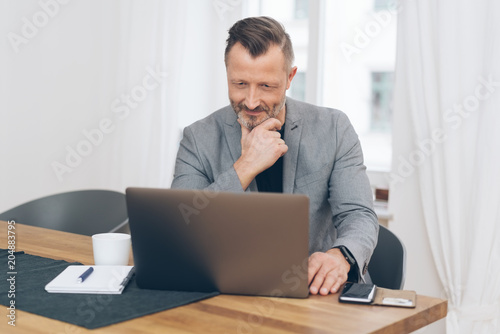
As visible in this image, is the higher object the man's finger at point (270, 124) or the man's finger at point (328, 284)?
the man's finger at point (270, 124)

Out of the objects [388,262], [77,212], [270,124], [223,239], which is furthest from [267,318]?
[77,212]

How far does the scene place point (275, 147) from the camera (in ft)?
6.20

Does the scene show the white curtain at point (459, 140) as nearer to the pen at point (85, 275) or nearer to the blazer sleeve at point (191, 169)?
the blazer sleeve at point (191, 169)

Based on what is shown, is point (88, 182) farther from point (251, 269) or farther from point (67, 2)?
point (251, 269)

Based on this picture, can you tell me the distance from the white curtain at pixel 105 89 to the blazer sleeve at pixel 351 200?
1605 millimetres

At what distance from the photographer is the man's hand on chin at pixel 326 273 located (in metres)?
1.42

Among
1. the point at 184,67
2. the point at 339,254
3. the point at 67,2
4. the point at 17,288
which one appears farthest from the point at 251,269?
the point at 67,2

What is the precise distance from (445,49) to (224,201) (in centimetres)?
171
